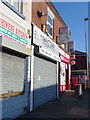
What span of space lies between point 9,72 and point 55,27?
31.1ft

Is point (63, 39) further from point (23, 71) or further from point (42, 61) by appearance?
point (23, 71)

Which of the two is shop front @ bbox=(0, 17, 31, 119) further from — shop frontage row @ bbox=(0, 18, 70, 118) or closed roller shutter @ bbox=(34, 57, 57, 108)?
closed roller shutter @ bbox=(34, 57, 57, 108)

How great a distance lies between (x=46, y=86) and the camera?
12.1m

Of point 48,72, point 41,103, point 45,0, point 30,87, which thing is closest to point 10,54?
point 30,87

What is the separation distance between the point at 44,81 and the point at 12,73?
4.16 meters

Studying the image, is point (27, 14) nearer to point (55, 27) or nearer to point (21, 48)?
point (21, 48)

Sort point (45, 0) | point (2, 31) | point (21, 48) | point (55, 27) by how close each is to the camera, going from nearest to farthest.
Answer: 1. point (2, 31)
2. point (21, 48)
3. point (45, 0)
4. point (55, 27)

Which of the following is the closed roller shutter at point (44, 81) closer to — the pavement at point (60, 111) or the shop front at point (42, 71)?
the shop front at point (42, 71)

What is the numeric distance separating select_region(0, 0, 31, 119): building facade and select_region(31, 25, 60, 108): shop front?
0.87m

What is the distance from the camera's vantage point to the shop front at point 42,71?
33.2 feet

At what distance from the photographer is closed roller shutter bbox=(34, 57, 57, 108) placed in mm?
10297

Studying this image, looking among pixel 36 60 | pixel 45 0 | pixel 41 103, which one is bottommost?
pixel 41 103

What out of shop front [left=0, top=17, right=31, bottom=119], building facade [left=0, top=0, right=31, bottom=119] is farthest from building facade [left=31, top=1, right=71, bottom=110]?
shop front [left=0, top=17, right=31, bottom=119]

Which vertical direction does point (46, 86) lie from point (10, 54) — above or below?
below
